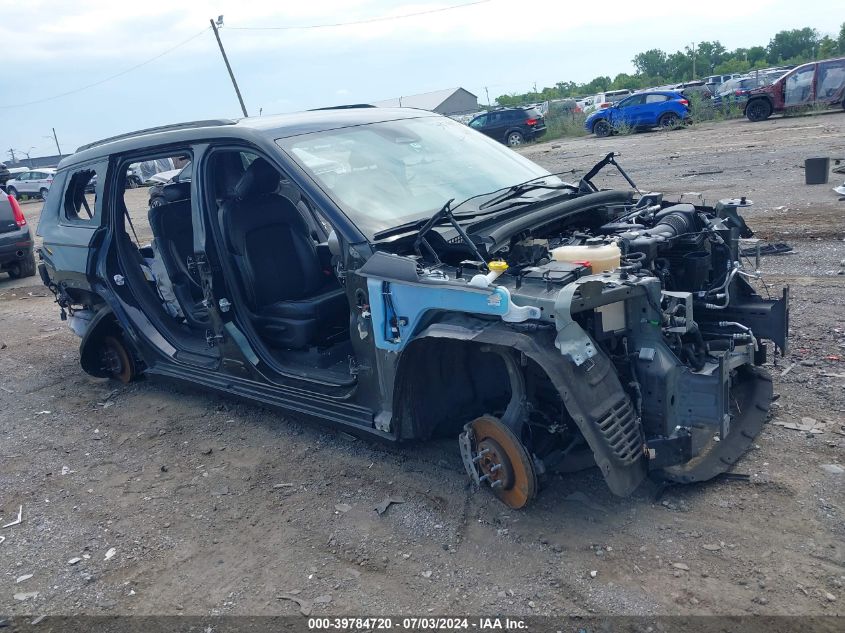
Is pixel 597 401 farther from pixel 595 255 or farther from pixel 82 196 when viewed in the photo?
pixel 82 196

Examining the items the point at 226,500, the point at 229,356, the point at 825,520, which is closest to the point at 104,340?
the point at 229,356

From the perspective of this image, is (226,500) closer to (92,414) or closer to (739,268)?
(92,414)

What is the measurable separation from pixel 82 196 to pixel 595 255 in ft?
14.2

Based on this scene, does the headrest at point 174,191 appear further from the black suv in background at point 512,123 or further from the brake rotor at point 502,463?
the black suv in background at point 512,123

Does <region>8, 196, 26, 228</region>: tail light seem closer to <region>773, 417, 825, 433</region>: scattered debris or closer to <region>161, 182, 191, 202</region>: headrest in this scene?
<region>161, 182, 191, 202</region>: headrest

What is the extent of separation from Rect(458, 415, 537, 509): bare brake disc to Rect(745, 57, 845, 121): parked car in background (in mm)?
22813

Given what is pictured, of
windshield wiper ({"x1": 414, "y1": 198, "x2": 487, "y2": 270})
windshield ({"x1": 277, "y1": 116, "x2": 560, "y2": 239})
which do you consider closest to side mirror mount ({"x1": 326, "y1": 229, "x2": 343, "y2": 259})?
windshield ({"x1": 277, "y1": 116, "x2": 560, "y2": 239})

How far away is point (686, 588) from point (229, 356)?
2.98m

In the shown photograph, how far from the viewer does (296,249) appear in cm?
488

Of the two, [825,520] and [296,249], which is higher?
[296,249]

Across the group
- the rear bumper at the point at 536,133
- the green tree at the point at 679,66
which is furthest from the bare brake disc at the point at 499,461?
the green tree at the point at 679,66

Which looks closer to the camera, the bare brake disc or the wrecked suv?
the wrecked suv

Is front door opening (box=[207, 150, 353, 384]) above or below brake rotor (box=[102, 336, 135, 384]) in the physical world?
above

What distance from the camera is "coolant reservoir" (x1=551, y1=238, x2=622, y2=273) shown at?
3.21 m
